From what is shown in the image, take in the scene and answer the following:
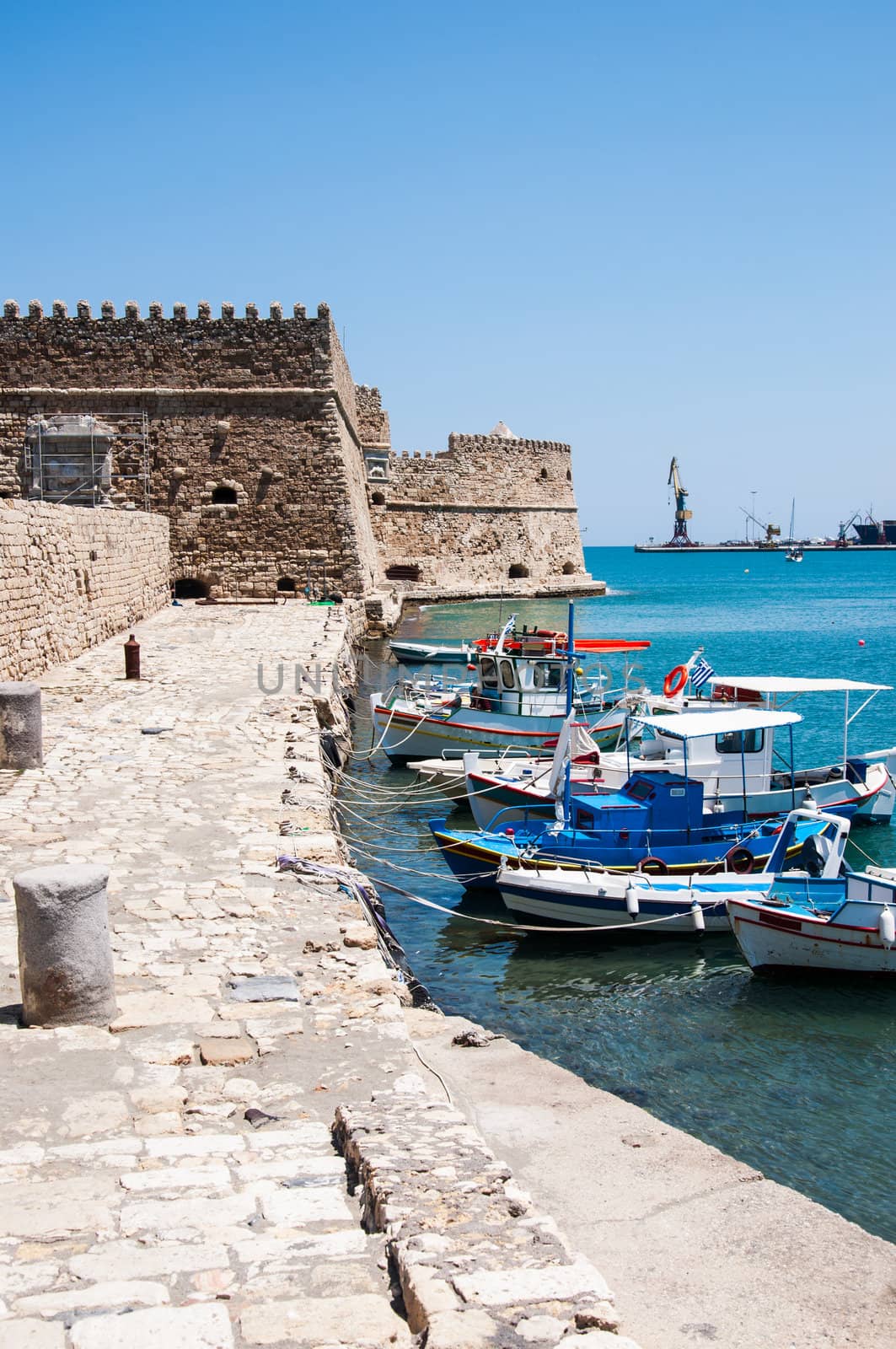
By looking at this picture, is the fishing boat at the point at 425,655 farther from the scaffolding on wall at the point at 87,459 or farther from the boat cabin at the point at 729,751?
the boat cabin at the point at 729,751

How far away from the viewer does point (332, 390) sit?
25.3 m

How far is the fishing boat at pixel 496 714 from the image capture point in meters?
17.1

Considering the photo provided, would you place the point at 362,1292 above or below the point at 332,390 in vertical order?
below

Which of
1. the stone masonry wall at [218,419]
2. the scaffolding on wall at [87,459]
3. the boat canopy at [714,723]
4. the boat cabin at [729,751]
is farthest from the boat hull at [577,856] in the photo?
the scaffolding on wall at [87,459]

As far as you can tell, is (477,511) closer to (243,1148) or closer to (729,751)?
(729,751)

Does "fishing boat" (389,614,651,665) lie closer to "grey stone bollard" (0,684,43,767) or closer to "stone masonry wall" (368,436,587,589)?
"grey stone bollard" (0,684,43,767)

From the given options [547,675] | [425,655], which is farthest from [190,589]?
[547,675]

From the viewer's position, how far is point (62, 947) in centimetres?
484

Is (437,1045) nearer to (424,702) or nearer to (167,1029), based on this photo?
(167,1029)

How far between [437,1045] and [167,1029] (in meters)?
1.68

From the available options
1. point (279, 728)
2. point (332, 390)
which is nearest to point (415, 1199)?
point (279, 728)

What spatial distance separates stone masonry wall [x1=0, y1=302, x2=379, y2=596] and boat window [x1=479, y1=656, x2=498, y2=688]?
8714 millimetres

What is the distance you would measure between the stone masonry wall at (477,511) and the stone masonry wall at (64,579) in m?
19.8

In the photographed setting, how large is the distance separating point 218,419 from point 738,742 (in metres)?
15.6
